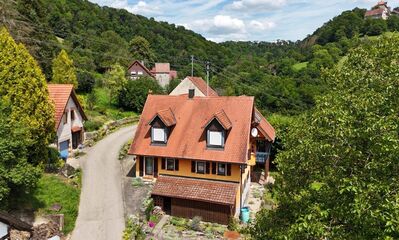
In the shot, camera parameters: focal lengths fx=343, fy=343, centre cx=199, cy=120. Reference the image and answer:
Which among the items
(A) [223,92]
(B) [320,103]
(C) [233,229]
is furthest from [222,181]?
(A) [223,92]

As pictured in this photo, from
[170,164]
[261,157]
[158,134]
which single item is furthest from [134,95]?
[170,164]

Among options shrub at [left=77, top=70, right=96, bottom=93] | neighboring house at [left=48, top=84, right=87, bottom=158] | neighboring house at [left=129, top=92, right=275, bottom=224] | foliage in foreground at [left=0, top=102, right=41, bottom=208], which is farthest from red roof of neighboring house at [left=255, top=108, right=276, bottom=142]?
shrub at [left=77, top=70, right=96, bottom=93]

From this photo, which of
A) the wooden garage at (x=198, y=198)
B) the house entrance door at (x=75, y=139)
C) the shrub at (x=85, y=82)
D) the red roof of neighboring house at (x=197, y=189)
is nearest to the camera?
the red roof of neighboring house at (x=197, y=189)

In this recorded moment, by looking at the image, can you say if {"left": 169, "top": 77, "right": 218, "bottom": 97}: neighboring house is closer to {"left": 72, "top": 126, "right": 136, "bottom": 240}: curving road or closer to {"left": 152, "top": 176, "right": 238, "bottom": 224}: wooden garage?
{"left": 72, "top": 126, "right": 136, "bottom": 240}: curving road

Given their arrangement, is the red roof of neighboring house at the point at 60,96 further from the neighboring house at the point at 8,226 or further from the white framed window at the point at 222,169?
the white framed window at the point at 222,169

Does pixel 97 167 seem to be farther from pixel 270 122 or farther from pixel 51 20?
pixel 51 20

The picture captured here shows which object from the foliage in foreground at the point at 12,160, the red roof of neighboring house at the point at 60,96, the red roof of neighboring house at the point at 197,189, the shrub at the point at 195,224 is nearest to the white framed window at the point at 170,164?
the red roof of neighboring house at the point at 197,189
